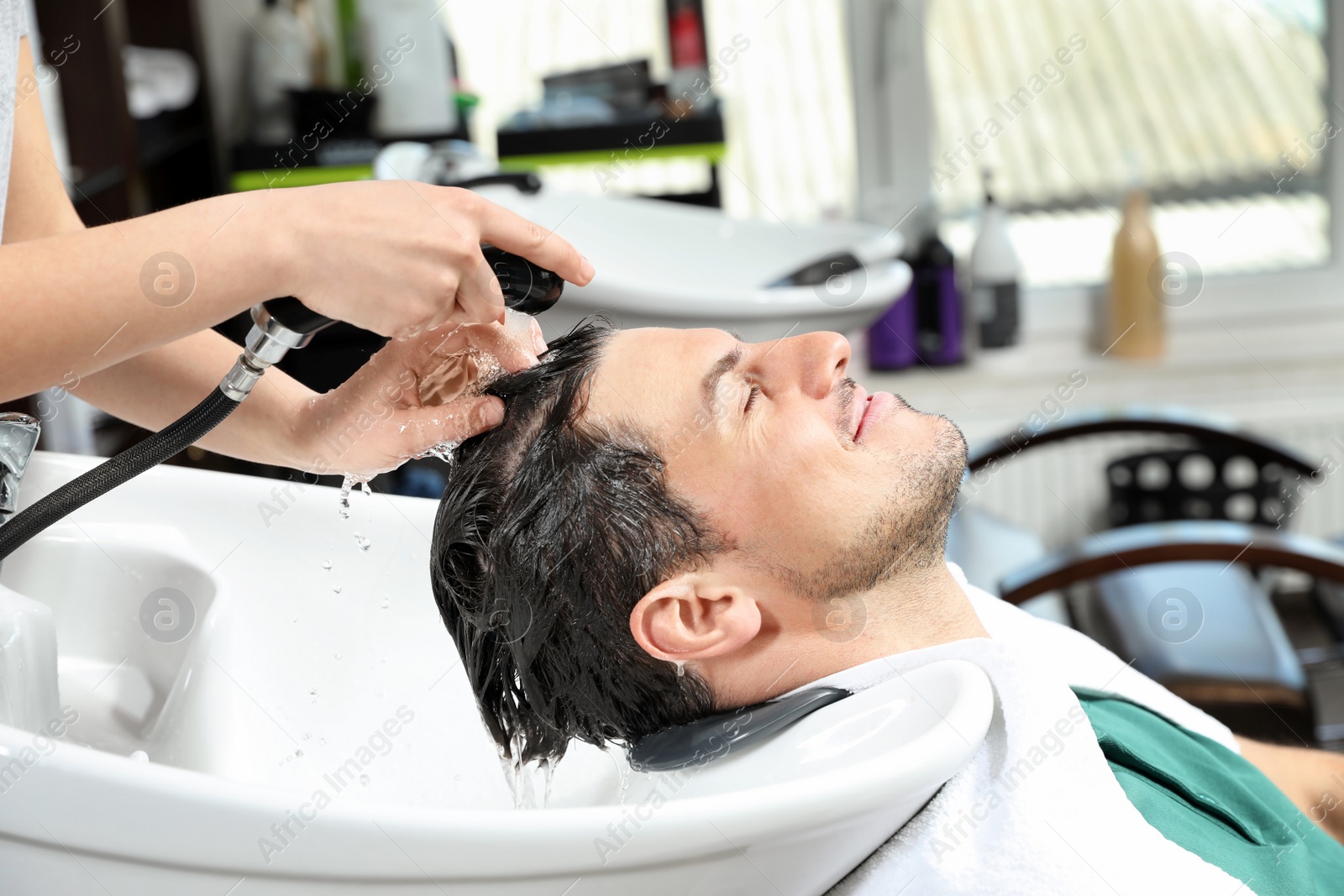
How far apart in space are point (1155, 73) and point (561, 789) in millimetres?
2467

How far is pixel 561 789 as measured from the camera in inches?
44.9

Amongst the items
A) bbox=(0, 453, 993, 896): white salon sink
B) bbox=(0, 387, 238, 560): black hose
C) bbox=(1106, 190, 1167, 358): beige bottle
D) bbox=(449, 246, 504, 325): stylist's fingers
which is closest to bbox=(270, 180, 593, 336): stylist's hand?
bbox=(449, 246, 504, 325): stylist's fingers

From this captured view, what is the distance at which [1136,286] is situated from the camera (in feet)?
9.14

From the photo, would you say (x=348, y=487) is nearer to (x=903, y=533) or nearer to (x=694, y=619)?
(x=694, y=619)

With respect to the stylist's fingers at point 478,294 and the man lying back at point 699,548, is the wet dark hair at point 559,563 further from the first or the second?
the stylist's fingers at point 478,294

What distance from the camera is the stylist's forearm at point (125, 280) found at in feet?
2.27

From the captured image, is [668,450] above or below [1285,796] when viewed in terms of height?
above

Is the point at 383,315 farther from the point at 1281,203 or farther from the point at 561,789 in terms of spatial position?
the point at 1281,203

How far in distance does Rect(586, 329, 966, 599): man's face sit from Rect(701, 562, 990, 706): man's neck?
0.06 feet

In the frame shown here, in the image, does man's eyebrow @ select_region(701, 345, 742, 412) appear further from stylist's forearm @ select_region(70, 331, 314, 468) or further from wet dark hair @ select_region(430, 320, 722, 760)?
stylist's forearm @ select_region(70, 331, 314, 468)

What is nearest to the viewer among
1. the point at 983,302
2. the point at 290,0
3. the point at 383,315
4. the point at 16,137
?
the point at 383,315

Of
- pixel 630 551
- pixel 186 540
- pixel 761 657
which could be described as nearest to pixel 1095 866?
pixel 761 657

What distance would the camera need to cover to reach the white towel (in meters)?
0.81

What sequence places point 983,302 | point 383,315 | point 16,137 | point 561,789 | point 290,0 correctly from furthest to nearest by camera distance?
point 983,302, point 290,0, point 561,789, point 16,137, point 383,315
